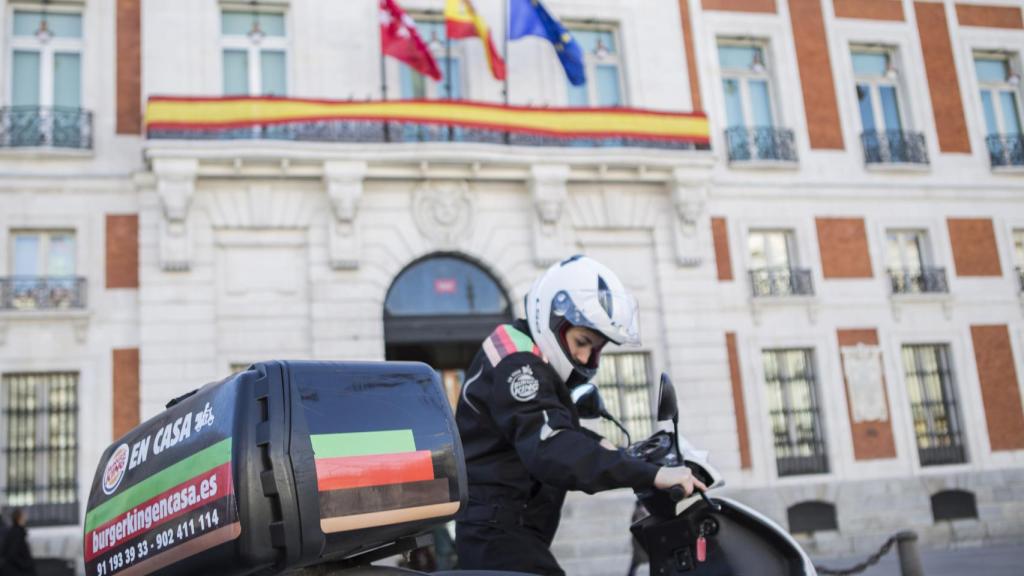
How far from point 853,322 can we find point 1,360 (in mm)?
13656

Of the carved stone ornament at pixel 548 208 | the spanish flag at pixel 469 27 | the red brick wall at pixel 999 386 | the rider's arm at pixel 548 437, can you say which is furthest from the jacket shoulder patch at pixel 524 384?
the red brick wall at pixel 999 386

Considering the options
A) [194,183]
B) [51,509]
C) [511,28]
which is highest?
[511,28]

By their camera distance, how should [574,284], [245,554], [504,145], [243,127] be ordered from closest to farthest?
[245,554]
[574,284]
[243,127]
[504,145]

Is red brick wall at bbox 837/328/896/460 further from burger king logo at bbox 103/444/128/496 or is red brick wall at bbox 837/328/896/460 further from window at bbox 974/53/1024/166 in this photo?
burger king logo at bbox 103/444/128/496

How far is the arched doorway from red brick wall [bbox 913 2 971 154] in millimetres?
9342

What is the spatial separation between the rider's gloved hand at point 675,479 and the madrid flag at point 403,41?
12438mm

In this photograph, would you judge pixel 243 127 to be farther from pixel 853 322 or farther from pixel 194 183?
pixel 853 322

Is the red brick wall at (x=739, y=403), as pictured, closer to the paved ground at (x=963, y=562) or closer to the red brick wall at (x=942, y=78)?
the paved ground at (x=963, y=562)

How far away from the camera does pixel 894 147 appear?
17719 mm

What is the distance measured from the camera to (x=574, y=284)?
3.54 meters

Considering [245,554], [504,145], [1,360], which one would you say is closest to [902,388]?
[504,145]

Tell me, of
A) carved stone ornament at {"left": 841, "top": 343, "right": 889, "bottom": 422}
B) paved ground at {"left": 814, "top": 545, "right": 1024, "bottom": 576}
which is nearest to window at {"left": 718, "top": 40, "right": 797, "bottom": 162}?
carved stone ornament at {"left": 841, "top": 343, "right": 889, "bottom": 422}

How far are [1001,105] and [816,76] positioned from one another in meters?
4.26

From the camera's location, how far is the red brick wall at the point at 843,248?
1688cm
